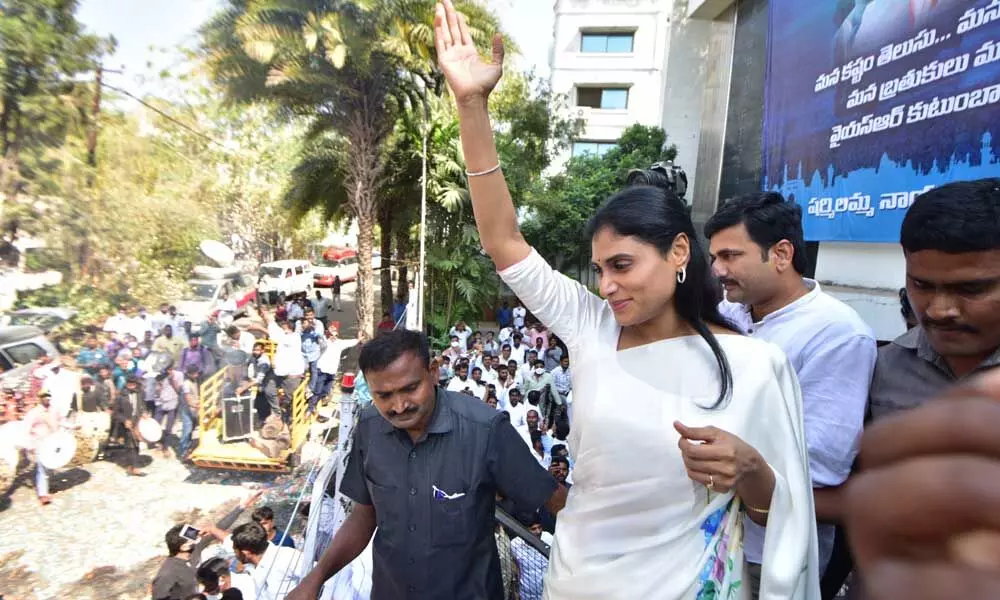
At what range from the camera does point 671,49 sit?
626 inches

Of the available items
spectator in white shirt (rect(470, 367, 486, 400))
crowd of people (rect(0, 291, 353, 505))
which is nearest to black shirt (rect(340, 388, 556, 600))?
spectator in white shirt (rect(470, 367, 486, 400))

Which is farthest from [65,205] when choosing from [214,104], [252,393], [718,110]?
[718,110]

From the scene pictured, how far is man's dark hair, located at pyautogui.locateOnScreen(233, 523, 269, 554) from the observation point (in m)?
3.36

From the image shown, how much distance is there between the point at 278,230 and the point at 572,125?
1097cm

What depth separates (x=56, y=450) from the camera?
638 centimetres

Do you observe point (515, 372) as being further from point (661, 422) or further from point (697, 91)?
point (697, 91)

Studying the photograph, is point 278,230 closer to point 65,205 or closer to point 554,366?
point 65,205

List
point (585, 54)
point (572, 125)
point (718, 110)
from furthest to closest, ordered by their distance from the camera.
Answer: point (585, 54)
point (572, 125)
point (718, 110)

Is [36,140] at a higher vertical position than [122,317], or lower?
higher

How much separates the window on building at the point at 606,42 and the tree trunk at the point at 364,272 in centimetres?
1516

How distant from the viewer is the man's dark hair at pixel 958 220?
1.17 meters

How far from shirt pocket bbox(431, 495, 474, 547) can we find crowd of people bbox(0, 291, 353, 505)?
6249 millimetres

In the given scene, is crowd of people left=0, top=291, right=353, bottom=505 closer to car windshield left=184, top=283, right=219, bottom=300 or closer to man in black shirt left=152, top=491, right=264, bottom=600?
car windshield left=184, top=283, right=219, bottom=300

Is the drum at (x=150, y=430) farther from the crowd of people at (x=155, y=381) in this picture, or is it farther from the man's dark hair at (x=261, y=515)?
the man's dark hair at (x=261, y=515)
